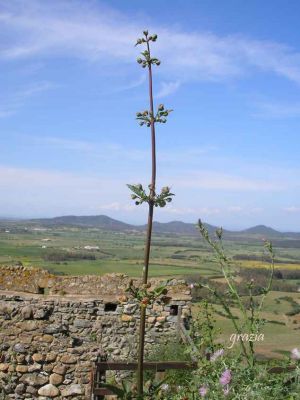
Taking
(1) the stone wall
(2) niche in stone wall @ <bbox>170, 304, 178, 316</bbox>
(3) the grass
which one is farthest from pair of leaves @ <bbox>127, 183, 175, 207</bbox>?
(2) niche in stone wall @ <bbox>170, 304, 178, 316</bbox>

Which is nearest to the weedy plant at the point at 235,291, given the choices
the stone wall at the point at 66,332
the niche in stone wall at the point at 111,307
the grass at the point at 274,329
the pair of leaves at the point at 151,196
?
the pair of leaves at the point at 151,196

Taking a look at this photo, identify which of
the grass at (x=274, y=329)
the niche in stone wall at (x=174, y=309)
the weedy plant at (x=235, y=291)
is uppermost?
the weedy plant at (x=235, y=291)

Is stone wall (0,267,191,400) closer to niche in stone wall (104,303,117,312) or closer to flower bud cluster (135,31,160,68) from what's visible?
niche in stone wall (104,303,117,312)

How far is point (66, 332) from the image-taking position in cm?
782

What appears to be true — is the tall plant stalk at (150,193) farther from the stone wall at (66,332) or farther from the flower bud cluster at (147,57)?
the stone wall at (66,332)

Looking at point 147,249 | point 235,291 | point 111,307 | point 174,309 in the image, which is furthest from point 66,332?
point 147,249

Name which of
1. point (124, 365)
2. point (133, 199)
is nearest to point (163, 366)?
point (124, 365)

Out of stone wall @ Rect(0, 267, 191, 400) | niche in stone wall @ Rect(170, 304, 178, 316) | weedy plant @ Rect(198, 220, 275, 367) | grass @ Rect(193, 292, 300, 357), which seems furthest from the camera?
niche in stone wall @ Rect(170, 304, 178, 316)

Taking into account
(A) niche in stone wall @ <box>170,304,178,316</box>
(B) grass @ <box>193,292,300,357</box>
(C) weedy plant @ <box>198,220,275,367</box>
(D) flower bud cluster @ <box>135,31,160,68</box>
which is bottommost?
(B) grass @ <box>193,292,300,357</box>

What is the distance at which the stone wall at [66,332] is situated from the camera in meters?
6.95

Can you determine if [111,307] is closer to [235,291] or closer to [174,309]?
[174,309]

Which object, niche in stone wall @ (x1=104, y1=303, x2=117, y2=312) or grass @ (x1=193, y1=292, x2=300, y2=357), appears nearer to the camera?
grass @ (x1=193, y1=292, x2=300, y2=357)

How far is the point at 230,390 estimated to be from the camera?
10.3ft

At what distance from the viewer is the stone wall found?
6945 millimetres
